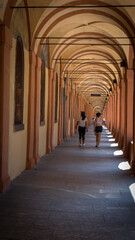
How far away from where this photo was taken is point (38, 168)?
955 centimetres

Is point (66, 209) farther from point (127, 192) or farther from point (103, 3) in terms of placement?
point (103, 3)

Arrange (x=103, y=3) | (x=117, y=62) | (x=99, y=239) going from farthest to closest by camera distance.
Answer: (x=117, y=62), (x=103, y=3), (x=99, y=239)

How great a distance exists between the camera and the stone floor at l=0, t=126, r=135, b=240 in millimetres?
4328

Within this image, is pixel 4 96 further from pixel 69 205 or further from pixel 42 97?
pixel 42 97

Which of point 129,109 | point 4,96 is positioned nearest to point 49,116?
point 129,109

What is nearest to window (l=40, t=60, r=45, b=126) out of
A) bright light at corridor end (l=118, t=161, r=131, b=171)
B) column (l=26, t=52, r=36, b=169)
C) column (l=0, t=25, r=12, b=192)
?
column (l=26, t=52, r=36, b=169)

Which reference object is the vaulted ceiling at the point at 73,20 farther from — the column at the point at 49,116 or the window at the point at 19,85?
the window at the point at 19,85

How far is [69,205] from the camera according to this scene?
18.6 feet

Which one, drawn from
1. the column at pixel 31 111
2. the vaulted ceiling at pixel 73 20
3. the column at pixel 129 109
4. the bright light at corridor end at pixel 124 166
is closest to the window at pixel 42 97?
the vaulted ceiling at pixel 73 20

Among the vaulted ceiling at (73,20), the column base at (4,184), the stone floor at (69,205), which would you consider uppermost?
the vaulted ceiling at (73,20)

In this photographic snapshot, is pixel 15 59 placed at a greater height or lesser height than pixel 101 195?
greater

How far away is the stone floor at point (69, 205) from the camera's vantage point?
14.2 ft

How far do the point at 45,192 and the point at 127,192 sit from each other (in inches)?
65.9

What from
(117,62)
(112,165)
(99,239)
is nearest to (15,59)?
(112,165)
